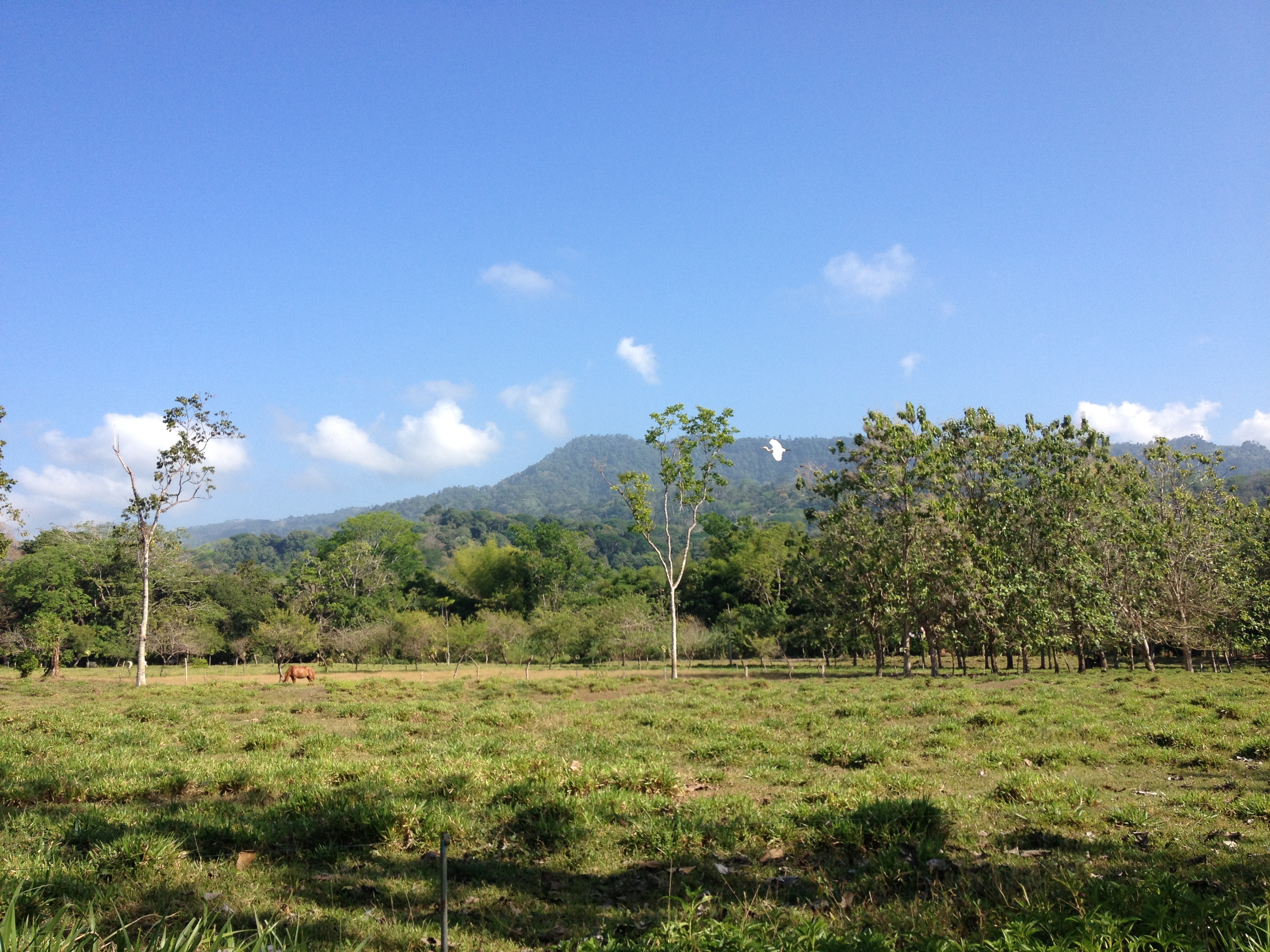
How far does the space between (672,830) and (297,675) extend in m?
37.1

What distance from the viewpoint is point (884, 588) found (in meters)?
36.3

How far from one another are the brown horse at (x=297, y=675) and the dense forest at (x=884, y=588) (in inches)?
544

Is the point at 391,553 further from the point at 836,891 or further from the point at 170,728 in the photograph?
the point at 836,891

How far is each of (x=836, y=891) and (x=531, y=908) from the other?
2.56m

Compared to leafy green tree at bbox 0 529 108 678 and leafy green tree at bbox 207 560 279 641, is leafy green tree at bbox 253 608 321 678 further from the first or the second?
leafy green tree at bbox 0 529 108 678

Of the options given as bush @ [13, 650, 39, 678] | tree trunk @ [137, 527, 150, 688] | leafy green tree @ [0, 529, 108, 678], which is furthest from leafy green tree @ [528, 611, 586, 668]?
leafy green tree @ [0, 529, 108, 678]

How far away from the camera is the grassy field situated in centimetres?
531

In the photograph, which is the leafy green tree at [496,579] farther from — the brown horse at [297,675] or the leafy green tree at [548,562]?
the brown horse at [297,675]

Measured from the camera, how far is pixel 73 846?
702 cm

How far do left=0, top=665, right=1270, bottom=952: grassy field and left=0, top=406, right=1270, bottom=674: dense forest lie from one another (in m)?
20.0

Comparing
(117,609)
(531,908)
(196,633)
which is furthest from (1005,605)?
(117,609)

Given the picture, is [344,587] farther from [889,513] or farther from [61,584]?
[889,513]

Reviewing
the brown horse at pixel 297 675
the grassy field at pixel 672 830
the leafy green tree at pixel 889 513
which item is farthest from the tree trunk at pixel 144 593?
the leafy green tree at pixel 889 513

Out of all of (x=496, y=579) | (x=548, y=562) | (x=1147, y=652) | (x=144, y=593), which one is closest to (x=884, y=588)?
(x=1147, y=652)
